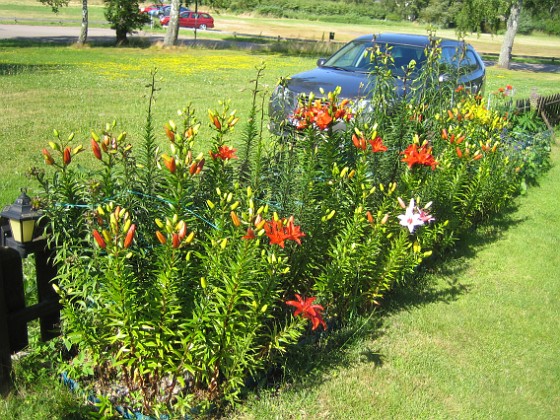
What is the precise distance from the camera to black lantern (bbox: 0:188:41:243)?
8.54ft

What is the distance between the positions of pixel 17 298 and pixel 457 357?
104 inches

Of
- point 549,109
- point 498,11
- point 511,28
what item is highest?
point 498,11

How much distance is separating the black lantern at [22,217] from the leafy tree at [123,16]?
24.7 meters

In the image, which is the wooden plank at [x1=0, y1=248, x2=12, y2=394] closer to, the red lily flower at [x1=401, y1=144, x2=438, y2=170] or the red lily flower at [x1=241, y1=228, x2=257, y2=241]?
the red lily flower at [x1=241, y1=228, x2=257, y2=241]

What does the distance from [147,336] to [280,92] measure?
198 cm

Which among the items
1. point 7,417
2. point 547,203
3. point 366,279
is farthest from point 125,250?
point 547,203

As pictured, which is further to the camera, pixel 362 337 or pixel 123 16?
pixel 123 16

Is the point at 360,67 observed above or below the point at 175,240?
above

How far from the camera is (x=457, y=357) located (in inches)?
145

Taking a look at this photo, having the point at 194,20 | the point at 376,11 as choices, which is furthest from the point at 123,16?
the point at 376,11

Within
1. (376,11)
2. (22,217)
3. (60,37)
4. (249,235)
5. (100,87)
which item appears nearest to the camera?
(249,235)

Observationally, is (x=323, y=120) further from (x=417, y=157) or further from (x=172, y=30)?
(x=172, y=30)

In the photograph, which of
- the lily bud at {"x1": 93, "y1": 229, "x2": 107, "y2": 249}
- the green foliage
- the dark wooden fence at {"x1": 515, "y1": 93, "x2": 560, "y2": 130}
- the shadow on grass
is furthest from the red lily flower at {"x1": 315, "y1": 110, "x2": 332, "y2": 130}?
the dark wooden fence at {"x1": 515, "y1": 93, "x2": 560, "y2": 130}

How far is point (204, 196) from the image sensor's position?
3219mm
